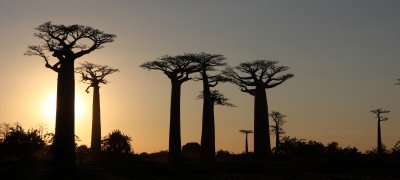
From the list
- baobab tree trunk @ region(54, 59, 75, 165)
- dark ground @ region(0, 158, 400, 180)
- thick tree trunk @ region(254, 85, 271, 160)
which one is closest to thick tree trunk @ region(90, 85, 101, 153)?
thick tree trunk @ region(254, 85, 271, 160)

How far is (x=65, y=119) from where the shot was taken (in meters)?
34.4

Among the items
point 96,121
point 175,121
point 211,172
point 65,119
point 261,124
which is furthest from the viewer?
point 96,121

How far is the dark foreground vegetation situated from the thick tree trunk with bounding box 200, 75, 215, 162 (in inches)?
160

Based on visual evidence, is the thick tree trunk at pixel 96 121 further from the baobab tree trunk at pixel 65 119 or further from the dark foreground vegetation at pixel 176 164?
the baobab tree trunk at pixel 65 119

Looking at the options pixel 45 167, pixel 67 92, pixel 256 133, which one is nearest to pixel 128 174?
pixel 45 167

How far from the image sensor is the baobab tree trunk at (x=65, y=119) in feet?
112

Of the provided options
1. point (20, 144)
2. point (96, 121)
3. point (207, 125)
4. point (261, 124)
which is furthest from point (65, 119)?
point (261, 124)

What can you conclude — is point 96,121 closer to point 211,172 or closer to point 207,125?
point 207,125

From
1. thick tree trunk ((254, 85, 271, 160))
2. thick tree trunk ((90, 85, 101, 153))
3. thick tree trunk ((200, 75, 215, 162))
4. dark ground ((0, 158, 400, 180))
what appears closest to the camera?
dark ground ((0, 158, 400, 180))

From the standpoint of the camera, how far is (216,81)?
1903 inches

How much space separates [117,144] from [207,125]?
22.0ft

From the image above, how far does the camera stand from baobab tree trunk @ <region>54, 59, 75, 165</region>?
34094 millimetres

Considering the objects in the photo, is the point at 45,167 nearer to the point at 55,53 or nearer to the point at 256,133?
the point at 55,53

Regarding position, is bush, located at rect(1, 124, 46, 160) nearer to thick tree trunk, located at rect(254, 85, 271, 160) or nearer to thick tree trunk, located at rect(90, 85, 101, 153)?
thick tree trunk, located at rect(90, 85, 101, 153)
